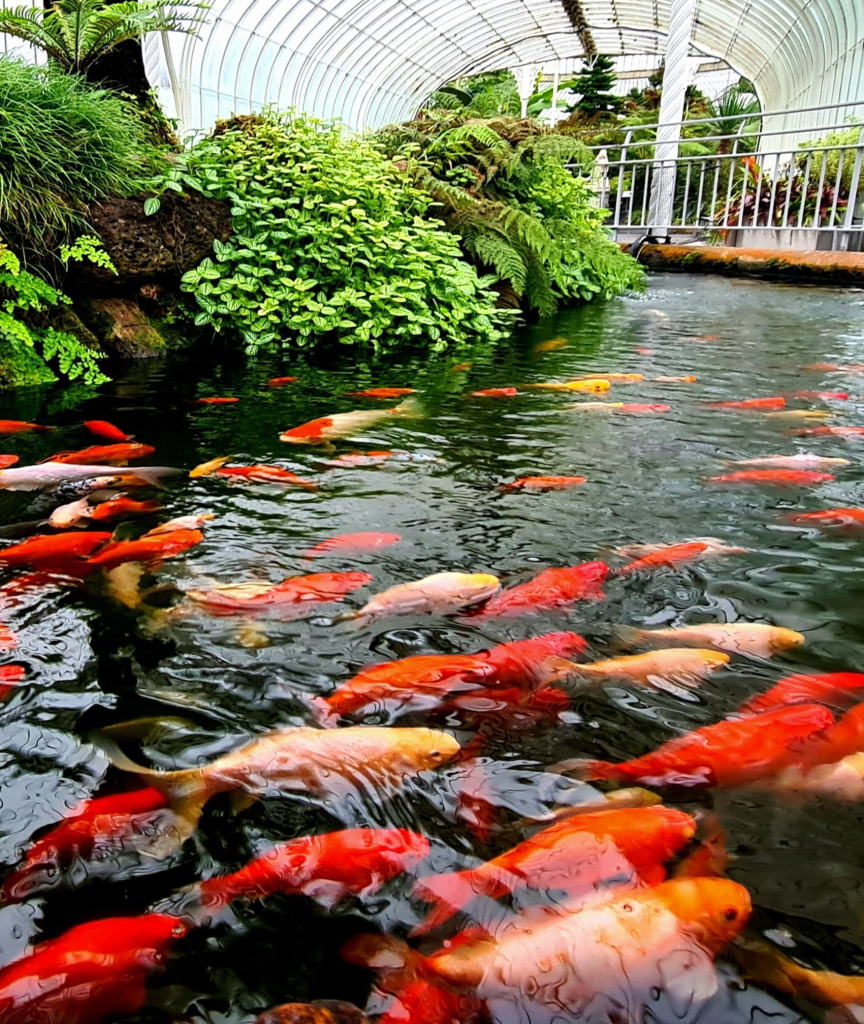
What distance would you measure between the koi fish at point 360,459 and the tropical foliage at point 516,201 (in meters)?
4.45

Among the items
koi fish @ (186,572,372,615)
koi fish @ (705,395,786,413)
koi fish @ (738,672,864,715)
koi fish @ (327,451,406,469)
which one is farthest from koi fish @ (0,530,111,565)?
koi fish @ (705,395,786,413)

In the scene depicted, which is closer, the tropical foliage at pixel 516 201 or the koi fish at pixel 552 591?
the koi fish at pixel 552 591

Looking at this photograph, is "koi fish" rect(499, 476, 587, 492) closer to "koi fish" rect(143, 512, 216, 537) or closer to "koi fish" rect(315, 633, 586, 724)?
"koi fish" rect(143, 512, 216, 537)

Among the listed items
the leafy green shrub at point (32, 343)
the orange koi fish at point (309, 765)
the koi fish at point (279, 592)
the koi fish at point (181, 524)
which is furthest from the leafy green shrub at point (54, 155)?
the orange koi fish at point (309, 765)

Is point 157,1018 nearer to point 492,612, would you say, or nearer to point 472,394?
point 492,612

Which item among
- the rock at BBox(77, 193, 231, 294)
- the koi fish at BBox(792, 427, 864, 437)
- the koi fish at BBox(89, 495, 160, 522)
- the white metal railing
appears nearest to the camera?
the koi fish at BBox(89, 495, 160, 522)

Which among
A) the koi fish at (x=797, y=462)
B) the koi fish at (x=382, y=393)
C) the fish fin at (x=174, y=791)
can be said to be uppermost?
the koi fish at (x=382, y=393)

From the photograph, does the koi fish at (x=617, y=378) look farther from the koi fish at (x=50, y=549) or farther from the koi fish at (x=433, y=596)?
the koi fish at (x=50, y=549)

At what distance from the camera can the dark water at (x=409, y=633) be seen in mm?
1386

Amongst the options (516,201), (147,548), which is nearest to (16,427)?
(147,548)

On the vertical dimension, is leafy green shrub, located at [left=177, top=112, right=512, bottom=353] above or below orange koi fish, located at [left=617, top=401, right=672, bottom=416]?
above

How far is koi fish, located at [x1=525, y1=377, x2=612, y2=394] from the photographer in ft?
17.3

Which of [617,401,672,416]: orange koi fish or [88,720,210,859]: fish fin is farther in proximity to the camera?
[617,401,672,416]: orange koi fish

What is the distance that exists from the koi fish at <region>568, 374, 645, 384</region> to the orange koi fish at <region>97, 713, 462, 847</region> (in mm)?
4131
